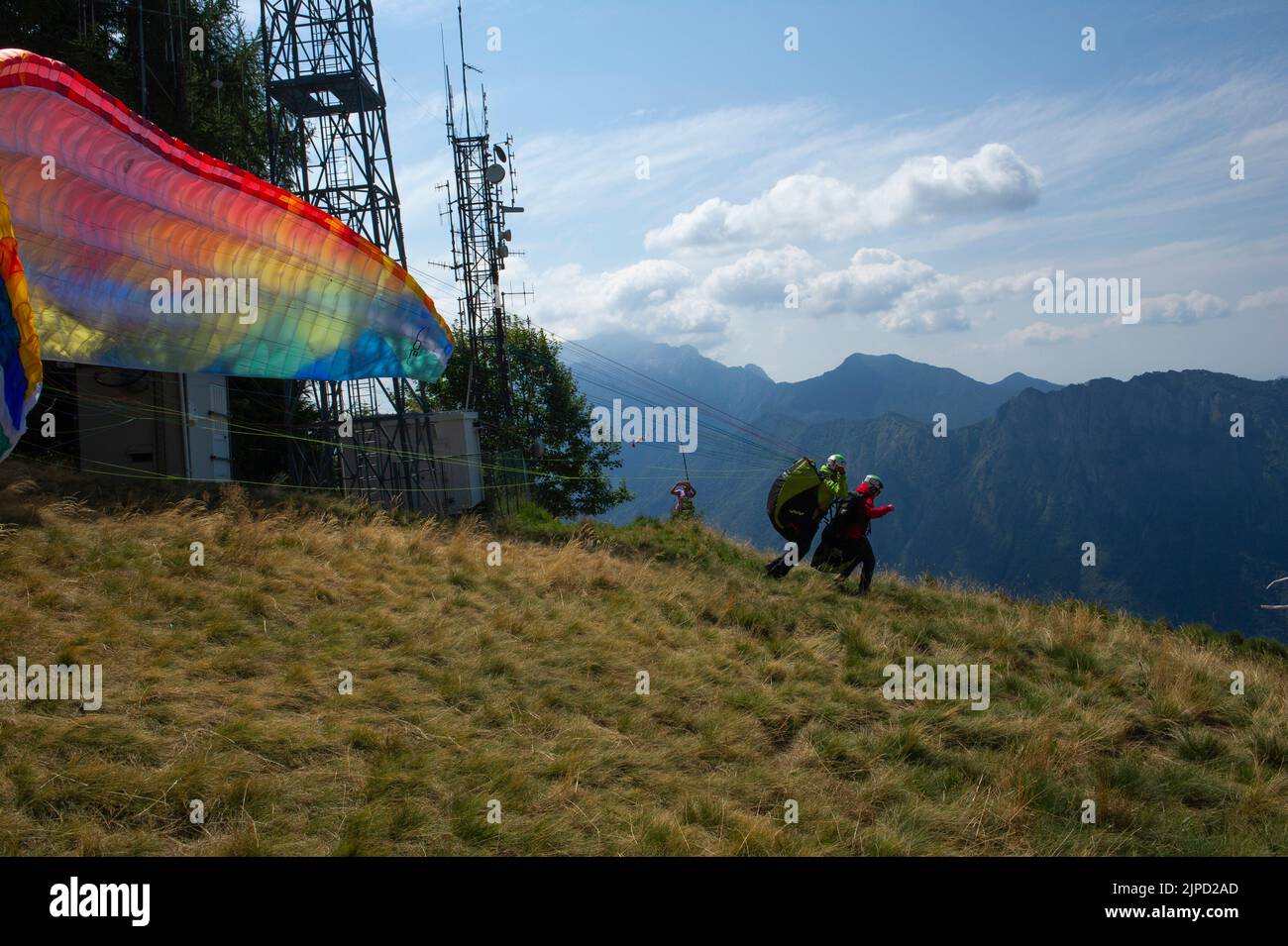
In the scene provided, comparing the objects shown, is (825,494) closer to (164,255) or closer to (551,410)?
(164,255)

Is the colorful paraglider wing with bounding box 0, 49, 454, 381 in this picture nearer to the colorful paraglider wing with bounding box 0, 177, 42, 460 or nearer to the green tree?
the colorful paraglider wing with bounding box 0, 177, 42, 460

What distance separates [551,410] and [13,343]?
1779 inches

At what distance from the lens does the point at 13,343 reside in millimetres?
7270

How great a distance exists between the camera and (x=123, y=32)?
2459 centimetres

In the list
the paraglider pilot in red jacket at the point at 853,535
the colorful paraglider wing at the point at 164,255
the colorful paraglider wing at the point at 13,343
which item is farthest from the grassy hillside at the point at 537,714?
the colorful paraglider wing at the point at 164,255

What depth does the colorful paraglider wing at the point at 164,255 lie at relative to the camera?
31.2 ft

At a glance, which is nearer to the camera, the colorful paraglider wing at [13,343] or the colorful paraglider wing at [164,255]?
the colorful paraglider wing at [13,343]

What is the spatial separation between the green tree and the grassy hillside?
32.6m

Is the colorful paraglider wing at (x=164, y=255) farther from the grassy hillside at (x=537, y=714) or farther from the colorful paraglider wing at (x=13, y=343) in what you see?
the grassy hillside at (x=537, y=714)

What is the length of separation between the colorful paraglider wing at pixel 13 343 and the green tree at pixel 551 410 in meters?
36.4
